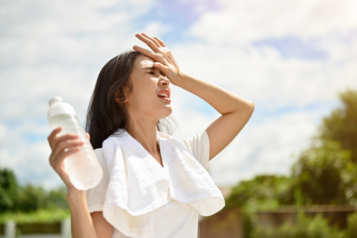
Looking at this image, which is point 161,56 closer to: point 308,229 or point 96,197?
point 96,197

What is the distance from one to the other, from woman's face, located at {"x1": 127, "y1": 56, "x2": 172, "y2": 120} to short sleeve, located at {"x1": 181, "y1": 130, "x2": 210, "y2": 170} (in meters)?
0.34

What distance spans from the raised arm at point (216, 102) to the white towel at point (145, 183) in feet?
0.87

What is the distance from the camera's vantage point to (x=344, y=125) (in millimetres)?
25969

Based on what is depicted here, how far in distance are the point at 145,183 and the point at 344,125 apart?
2630cm

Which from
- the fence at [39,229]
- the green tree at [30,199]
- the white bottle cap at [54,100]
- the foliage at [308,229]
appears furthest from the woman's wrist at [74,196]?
the green tree at [30,199]

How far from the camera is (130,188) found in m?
1.87

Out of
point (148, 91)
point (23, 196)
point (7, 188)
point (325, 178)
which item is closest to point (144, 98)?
point (148, 91)

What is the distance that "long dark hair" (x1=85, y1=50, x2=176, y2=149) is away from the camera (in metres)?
2.25

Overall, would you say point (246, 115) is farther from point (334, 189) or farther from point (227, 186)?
point (227, 186)

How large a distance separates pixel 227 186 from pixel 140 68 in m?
22.1

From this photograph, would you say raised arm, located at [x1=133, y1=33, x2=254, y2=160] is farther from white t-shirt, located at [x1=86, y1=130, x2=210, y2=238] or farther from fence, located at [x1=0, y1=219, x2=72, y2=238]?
fence, located at [x1=0, y1=219, x2=72, y2=238]

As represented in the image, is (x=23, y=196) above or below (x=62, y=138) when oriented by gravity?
above

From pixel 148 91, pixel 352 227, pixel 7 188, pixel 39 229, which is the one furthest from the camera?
pixel 7 188

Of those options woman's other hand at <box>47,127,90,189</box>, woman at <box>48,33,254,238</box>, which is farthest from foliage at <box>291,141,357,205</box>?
woman's other hand at <box>47,127,90,189</box>
